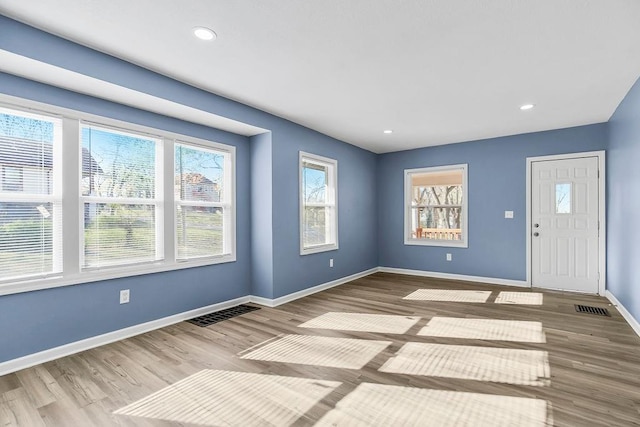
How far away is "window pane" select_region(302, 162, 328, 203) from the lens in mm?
5016

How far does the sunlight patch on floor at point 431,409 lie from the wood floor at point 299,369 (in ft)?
0.21

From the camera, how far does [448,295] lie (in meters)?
4.74

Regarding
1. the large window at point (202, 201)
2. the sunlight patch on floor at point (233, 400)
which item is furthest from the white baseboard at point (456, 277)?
the sunlight patch on floor at point (233, 400)

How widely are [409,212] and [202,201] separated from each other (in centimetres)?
405

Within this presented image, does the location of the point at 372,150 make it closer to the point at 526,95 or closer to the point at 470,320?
the point at 526,95

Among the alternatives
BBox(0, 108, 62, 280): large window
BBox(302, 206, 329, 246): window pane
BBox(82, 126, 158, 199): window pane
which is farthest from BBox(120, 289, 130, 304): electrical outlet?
BBox(302, 206, 329, 246): window pane

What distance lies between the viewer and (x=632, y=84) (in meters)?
3.23

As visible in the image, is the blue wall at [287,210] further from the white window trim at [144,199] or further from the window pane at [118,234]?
the window pane at [118,234]

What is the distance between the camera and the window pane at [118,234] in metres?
3.00

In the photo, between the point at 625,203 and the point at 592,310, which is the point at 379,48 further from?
the point at 592,310

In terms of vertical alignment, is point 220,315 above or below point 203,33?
below

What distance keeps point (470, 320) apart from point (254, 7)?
3.67 m

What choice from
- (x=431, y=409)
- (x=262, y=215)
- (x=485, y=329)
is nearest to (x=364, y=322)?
(x=485, y=329)

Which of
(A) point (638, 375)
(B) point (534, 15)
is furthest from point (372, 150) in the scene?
(A) point (638, 375)
